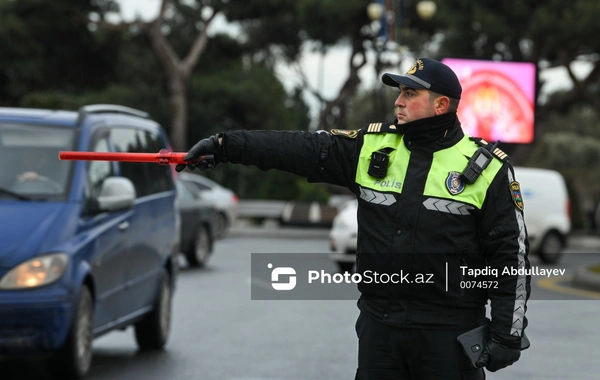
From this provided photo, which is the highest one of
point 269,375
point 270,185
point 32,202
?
point 32,202

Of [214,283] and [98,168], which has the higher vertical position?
[98,168]

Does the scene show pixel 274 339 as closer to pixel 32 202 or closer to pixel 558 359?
pixel 558 359

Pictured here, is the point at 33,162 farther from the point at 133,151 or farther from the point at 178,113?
the point at 178,113

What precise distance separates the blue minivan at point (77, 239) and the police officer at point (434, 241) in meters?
3.02

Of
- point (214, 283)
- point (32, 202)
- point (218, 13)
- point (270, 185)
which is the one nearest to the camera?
point (32, 202)

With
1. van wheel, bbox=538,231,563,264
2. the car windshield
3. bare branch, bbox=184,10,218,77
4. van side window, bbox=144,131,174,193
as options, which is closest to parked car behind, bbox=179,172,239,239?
van wheel, bbox=538,231,563,264

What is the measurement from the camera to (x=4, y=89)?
4644 centimetres

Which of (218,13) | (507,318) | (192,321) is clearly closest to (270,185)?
(218,13)

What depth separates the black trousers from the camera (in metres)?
4.41

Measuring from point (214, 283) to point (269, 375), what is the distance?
7.64m

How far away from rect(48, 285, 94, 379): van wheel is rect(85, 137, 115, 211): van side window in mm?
671

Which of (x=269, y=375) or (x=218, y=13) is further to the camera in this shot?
(x=218, y=13)

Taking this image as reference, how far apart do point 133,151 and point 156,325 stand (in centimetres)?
138

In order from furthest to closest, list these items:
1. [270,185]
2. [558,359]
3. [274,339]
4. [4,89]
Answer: [4,89] < [270,185] < [274,339] < [558,359]
